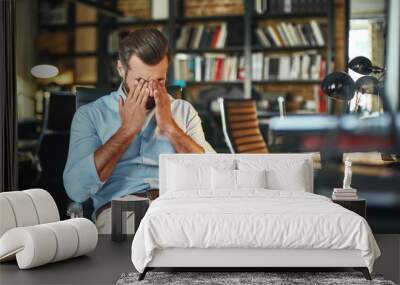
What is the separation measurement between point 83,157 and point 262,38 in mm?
2071

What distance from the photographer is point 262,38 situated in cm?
687

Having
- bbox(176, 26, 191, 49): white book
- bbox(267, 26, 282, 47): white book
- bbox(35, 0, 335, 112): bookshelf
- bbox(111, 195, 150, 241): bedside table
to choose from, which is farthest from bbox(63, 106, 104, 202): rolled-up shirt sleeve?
bbox(267, 26, 282, 47): white book

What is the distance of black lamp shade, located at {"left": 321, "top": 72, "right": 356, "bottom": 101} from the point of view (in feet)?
22.0

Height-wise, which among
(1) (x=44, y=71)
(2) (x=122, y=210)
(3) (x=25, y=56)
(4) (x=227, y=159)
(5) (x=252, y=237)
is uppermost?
(3) (x=25, y=56)

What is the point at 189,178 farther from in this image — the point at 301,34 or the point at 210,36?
the point at 301,34

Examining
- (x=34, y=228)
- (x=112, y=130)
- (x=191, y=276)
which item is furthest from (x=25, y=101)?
(x=191, y=276)

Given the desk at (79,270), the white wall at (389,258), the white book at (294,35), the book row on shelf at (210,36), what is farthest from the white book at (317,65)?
the desk at (79,270)

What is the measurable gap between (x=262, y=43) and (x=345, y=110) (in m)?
1.02

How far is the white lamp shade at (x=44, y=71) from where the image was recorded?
7.00m

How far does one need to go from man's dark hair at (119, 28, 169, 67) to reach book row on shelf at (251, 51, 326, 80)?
0.90 m

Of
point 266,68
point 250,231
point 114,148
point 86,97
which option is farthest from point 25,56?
point 250,231

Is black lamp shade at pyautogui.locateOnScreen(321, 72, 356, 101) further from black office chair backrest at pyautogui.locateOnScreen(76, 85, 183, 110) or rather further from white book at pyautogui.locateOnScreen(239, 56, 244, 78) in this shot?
black office chair backrest at pyautogui.locateOnScreen(76, 85, 183, 110)

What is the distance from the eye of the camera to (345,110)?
6711 mm

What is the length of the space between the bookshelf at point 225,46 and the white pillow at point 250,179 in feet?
3.43
